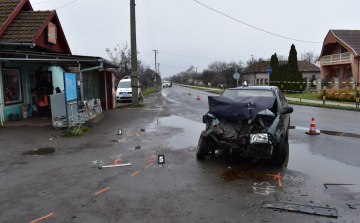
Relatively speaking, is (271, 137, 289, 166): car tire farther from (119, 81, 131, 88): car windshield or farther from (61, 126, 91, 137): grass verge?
(119, 81, 131, 88): car windshield

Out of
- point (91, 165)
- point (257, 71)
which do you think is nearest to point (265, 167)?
point (91, 165)

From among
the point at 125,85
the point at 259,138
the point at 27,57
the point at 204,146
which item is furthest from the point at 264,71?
the point at 259,138

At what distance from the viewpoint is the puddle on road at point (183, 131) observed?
8289 mm

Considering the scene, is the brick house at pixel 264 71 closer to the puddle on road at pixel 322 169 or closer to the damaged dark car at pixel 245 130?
the puddle on road at pixel 322 169

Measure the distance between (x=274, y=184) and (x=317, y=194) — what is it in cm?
73

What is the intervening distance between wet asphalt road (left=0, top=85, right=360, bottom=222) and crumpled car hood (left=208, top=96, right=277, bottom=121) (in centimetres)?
114

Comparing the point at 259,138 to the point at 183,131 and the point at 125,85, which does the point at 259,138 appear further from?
the point at 125,85

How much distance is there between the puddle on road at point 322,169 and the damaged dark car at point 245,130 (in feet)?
1.49

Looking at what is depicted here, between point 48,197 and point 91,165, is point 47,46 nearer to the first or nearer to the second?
point 91,165

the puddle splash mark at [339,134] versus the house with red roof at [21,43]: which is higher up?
the house with red roof at [21,43]

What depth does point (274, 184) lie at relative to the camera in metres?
5.04

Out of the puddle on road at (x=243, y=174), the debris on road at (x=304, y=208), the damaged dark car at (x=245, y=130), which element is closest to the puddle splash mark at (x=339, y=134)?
the damaged dark car at (x=245, y=130)

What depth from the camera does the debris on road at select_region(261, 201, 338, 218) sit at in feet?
12.8

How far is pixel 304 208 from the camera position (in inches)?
159
